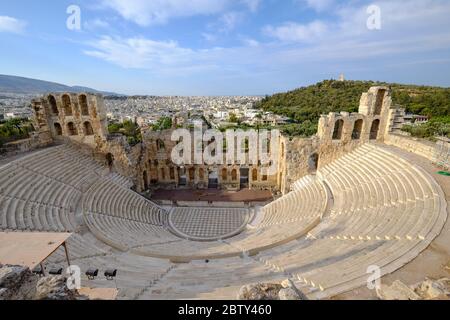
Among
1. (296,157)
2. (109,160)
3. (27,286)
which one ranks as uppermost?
(27,286)

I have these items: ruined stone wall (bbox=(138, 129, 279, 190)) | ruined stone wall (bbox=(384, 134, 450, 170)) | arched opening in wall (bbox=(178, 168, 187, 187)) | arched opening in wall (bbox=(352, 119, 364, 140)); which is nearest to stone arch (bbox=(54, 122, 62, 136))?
ruined stone wall (bbox=(138, 129, 279, 190))

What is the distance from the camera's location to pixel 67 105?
19.5 metres

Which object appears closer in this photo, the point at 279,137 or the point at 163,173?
the point at 279,137

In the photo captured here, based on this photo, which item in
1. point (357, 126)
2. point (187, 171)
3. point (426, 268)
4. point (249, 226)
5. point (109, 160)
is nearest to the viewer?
point (426, 268)

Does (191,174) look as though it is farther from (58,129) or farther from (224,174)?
(58,129)

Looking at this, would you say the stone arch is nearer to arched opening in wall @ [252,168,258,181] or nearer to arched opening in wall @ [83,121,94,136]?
arched opening in wall @ [83,121,94,136]

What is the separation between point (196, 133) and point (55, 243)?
17840 mm

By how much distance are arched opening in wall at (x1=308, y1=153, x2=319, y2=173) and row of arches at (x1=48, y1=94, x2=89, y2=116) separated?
19.6 meters

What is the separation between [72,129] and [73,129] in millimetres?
124

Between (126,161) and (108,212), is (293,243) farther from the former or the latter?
(126,161)

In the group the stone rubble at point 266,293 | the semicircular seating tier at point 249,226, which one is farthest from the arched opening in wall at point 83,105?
the stone rubble at point 266,293

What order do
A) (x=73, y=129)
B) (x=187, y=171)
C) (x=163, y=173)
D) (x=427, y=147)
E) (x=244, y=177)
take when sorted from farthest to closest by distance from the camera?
(x=244, y=177) → (x=163, y=173) → (x=187, y=171) → (x=73, y=129) → (x=427, y=147)

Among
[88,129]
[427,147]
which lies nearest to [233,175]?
[88,129]
